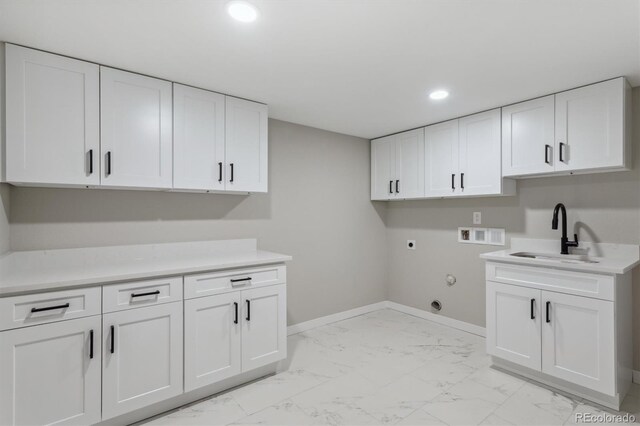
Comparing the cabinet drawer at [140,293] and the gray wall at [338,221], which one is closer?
the cabinet drawer at [140,293]

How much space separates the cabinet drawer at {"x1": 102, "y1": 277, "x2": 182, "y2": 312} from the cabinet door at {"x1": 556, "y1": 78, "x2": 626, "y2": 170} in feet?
10.0

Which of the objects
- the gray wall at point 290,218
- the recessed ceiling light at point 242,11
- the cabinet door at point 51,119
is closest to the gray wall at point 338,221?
the gray wall at point 290,218

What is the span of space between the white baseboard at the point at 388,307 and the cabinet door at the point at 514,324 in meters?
0.82

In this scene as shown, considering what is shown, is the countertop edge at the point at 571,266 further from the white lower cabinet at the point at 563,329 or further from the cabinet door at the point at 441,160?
the cabinet door at the point at 441,160

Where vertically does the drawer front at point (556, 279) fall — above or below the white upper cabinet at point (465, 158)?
below

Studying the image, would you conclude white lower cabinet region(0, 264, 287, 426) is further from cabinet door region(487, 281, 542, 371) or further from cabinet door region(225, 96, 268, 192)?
cabinet door region(487, 281, 542, 371)

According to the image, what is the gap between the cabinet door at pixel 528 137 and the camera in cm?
265

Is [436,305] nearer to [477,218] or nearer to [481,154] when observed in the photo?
[477,218]

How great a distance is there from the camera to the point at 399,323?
3.77 m

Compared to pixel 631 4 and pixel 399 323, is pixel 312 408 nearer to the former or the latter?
pixel 399 323

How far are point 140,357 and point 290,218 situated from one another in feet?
6.23

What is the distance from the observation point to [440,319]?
374 cm

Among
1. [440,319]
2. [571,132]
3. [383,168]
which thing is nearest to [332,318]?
[440,319]

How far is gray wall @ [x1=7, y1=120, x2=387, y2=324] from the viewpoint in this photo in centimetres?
225
